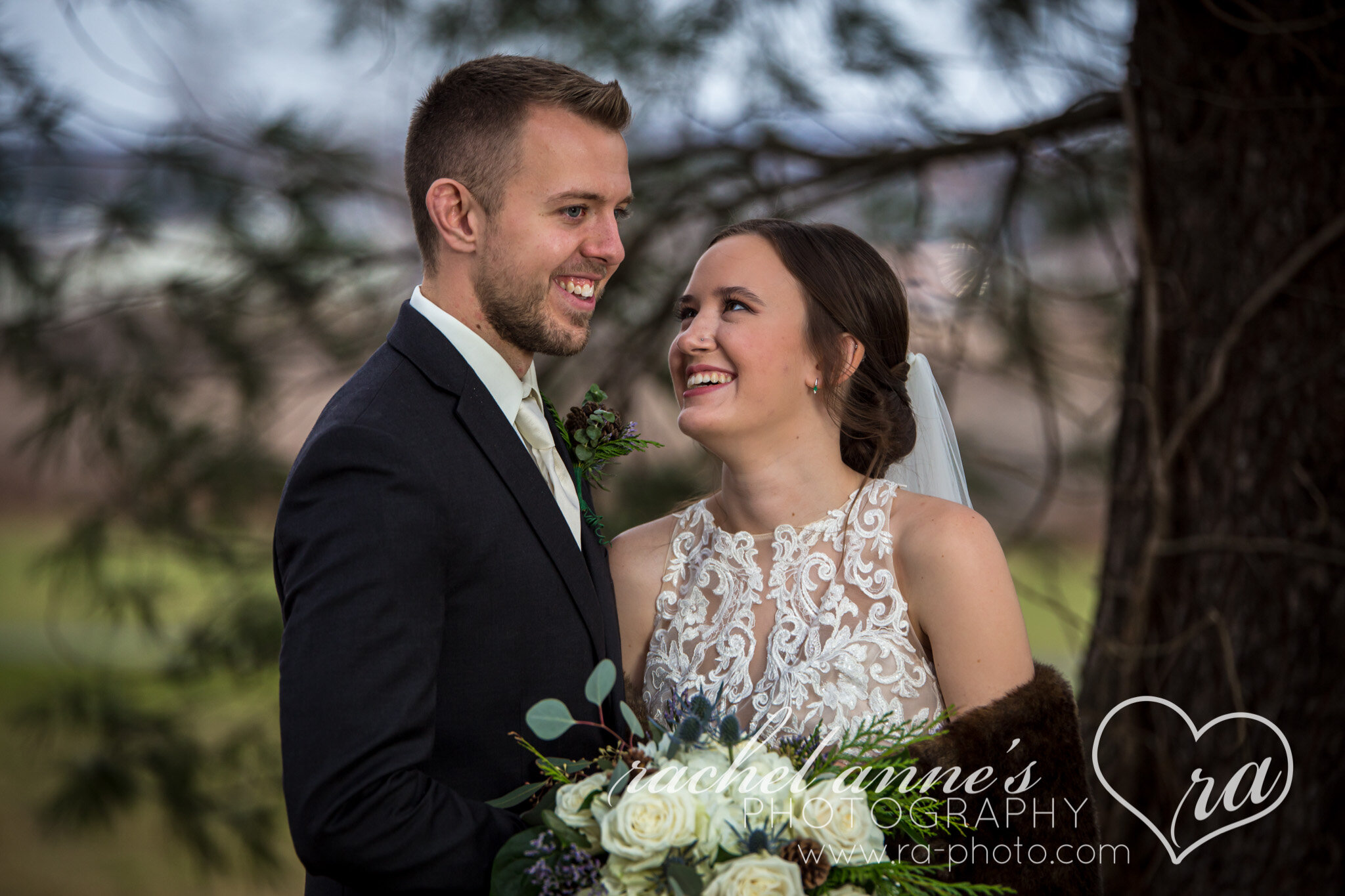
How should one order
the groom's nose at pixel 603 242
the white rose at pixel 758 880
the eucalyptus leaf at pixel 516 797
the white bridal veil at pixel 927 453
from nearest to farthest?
the white rose at pixel 758 880, the eucalyptus leaf at pixel 516 797, the groom's nose at pixel 603 242, the white bridal veil at pixel 927 453

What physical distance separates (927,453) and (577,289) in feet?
3.77

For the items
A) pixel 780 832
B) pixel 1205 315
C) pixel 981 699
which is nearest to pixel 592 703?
pixel 780 832

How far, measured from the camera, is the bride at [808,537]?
7.43 ft

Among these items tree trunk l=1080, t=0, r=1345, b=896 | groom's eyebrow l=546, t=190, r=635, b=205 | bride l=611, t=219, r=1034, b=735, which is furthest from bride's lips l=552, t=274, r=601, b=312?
tree trunk l=1080, t=0, r=1345, b=896

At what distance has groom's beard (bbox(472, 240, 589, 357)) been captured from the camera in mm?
2062

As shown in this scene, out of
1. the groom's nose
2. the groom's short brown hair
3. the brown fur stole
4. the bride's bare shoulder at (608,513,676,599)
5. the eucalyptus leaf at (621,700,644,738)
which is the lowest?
the brown fur stole

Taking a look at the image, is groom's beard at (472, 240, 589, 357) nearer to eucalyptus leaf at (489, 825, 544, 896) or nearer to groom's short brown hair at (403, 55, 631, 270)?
groom's short brown hair at (403, 55, 631, 270)

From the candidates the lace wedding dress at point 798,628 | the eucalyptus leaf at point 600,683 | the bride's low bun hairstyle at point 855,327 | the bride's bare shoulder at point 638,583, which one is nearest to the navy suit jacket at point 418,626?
the eucalyptus leaf at point 600,683

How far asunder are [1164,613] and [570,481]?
2.22 metres

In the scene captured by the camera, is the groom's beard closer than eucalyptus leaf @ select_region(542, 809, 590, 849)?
No

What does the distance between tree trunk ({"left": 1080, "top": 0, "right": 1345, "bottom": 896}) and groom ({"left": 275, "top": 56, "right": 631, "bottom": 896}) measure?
2.09 meters

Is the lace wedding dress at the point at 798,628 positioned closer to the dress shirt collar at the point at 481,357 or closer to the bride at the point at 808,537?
the bride at the point at 808,537

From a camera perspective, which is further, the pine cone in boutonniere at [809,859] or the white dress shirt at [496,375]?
the white dress shirt at [496,375]

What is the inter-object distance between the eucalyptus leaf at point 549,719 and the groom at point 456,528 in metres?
0.18
